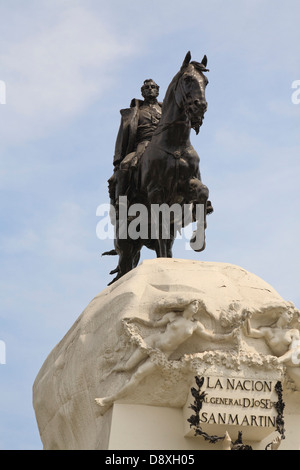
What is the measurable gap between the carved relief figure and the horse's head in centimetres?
271

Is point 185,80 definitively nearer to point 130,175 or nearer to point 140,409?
point 130,175

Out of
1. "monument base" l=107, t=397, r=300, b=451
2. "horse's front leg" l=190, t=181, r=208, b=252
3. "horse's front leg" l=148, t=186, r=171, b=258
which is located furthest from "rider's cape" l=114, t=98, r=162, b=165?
"monument base" l=107, t=397, r=300, b=451

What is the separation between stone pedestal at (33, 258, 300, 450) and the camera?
→ 10625mm

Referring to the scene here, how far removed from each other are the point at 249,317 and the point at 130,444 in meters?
1.60

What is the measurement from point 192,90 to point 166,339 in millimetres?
3279

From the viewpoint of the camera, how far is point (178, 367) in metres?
10.7

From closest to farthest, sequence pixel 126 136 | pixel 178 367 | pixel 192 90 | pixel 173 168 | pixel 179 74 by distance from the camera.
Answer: pixel 178 367 → pixel 192 90 → pixel 179 74 → pixel 173 168 → pixel 126 136

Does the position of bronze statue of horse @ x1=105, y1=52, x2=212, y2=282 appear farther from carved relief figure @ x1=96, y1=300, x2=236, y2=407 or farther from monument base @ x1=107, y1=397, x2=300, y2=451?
monument base @ x1=107, y1=397, x2=300, y2=451

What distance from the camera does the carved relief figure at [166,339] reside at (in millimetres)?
10695

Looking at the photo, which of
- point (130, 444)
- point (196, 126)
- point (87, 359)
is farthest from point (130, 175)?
point (130, 444)

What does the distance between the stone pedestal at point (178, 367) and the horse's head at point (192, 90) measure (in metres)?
2.11

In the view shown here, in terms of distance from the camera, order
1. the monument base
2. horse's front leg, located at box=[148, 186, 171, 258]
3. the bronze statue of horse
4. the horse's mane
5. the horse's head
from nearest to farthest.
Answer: the monument base
the horse's head
the horse's mane
the bronze statue of horse
horse's front leg, located at box=[148, 186, 171, 258]

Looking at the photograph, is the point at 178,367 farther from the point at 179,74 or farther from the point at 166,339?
the point at 179,74

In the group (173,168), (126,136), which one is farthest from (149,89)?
(173,168)
